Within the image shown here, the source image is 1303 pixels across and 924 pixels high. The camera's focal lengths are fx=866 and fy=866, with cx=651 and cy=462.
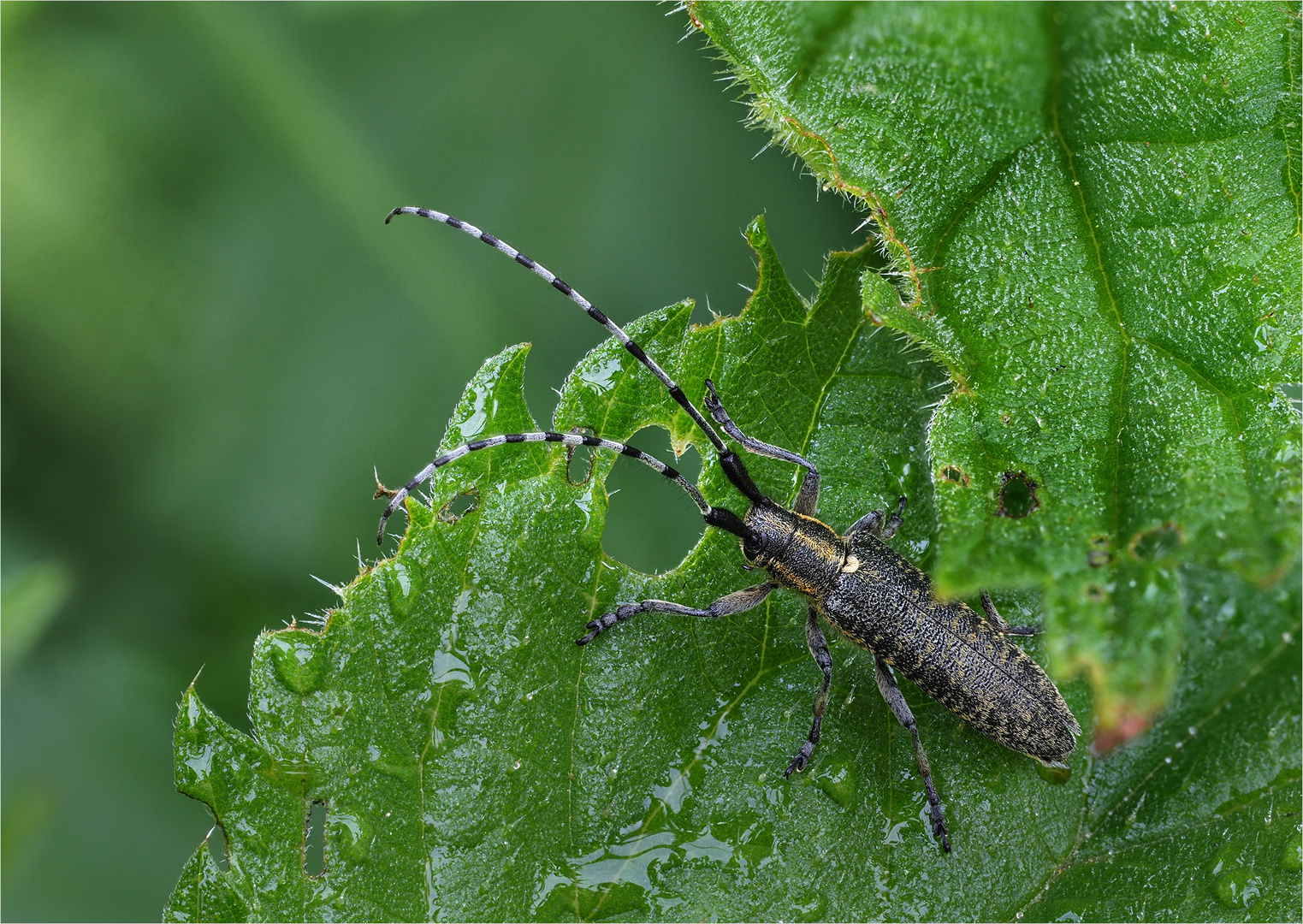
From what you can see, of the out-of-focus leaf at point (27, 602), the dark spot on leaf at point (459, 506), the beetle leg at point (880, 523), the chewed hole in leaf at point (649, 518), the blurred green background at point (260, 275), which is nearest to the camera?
the dark spot on leaf at point (459, 506)

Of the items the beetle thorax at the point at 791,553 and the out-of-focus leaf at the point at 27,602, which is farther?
the out-of-focus leaf at the point at 27,602

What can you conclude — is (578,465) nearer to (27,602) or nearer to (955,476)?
(955,476)

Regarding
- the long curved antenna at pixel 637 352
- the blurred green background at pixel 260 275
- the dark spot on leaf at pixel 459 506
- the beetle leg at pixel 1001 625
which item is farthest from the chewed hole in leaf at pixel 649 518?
the beetle leg at pixel 1001 625

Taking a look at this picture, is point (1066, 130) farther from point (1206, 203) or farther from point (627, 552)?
point (627, 552)

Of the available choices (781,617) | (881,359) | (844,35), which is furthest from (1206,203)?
(781,617)

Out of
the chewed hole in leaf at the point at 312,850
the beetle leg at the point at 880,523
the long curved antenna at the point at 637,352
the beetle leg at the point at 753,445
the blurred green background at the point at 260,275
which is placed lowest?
the chewed hole in leaf at the point at 312,850

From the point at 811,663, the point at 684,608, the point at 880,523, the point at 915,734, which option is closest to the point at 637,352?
the point at 684,608

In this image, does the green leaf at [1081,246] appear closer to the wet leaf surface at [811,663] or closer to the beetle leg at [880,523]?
the wet leaf surface at [811,663]

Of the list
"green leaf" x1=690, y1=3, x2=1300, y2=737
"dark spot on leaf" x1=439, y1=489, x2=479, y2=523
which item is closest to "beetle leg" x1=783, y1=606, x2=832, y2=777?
"green leaf" x1=690, y1=3, x2=1300, y2=737
